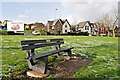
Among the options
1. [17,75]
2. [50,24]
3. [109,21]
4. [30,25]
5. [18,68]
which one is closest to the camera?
[17,75]

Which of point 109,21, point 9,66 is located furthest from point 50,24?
point 9,66

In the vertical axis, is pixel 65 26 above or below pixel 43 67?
above

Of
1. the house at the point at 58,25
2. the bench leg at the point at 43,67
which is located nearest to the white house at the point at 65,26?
the house at the point at 58,25

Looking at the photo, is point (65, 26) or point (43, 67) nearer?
point (43, 67)

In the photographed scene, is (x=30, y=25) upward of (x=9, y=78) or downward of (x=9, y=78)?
upward

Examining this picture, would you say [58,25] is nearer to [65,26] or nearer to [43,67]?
[65,26]

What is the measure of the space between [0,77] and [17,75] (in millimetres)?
451

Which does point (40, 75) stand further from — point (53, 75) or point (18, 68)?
point (18, 68)

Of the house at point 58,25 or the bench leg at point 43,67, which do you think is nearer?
the bench leg at point 43,67

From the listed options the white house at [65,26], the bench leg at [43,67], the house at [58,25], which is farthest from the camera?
the white house at [65,26]

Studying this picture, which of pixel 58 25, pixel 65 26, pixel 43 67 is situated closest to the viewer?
pixel 43 67

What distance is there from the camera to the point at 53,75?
10.3ft

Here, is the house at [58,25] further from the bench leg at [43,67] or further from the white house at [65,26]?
the bench leg at [43,67]

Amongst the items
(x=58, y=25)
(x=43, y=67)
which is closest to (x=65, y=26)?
(x=58, y=25)
